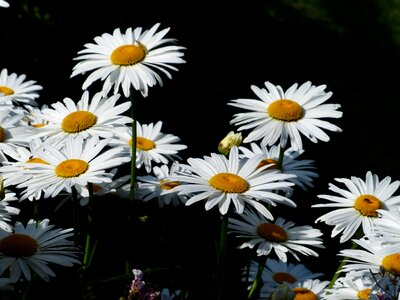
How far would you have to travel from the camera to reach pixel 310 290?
116 inches

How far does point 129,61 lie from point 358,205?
1009mm

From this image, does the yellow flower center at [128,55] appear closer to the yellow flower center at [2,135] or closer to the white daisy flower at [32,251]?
the yellow flower center at [2,135]

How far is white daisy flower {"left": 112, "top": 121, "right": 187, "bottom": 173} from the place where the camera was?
3238 mm

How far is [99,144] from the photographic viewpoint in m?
2.68

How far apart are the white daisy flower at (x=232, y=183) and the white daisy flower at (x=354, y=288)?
0.30 meters

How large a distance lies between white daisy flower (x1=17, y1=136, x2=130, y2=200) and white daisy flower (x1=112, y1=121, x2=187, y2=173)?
17.1 inches

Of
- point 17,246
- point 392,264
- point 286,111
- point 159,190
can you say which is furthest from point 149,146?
point 392,264

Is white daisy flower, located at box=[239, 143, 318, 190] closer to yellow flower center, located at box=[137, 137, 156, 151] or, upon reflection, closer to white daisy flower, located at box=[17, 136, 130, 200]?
yellow flower center, located at box=[137, 137, 156, 151]

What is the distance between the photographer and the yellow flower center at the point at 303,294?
285 centimetres

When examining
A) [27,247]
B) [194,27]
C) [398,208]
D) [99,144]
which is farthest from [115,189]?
[194,27]

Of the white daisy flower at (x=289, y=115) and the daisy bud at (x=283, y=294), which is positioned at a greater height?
the white daisy flower at (x=289, y=115)

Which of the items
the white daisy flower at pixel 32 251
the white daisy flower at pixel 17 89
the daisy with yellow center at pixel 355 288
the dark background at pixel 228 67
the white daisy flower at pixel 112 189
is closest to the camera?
the white daisy flower at pixel 32 251

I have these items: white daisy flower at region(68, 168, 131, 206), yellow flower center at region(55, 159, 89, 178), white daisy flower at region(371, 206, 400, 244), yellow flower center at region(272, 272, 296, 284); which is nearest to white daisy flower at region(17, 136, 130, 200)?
yellow flower center at region(55, 159, 89, 178)

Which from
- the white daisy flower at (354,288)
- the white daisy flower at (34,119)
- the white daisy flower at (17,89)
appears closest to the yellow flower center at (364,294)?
the white daisy flower at (354,288)
